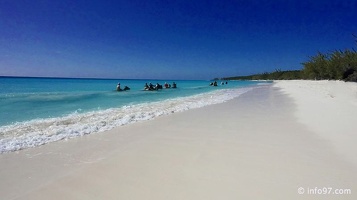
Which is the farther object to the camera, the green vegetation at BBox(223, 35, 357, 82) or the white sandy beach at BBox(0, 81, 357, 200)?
the green vegetation at BBox(223, 35, 357, 82)

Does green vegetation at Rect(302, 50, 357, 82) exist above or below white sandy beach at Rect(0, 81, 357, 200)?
above

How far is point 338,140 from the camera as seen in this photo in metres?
5.30

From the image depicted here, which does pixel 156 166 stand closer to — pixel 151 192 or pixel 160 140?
pixel 151 192

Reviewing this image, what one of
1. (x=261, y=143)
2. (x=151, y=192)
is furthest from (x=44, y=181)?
(x=261, y=143)

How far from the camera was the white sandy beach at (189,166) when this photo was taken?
3.20 meters

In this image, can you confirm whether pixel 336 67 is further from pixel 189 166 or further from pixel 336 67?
pixel 189 166

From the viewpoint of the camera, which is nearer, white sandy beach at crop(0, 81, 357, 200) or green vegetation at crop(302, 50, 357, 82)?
white sandy beach at crop(0, 81, 357, 200)

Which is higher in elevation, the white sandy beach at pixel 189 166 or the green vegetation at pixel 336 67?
the green vegetation at pixel 336 67

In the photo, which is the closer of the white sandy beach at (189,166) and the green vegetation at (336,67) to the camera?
the white sandy beach at (189,166)

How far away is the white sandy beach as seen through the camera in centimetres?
320

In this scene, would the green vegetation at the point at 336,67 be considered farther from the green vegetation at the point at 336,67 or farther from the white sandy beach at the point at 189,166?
the white sandy beach at the point at 189,166

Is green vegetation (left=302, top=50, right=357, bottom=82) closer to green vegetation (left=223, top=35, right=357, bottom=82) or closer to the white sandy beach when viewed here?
green vegetation (left=223, top=35, right=357, bottom=82)

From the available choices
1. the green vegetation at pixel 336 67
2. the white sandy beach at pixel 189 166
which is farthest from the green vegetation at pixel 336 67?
the white sandy beach at pixel 189 166

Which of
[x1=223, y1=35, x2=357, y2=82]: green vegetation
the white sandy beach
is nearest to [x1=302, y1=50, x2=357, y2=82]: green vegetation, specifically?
[x1=223, y1=35, x2=357, y2=82]: green vegetation
